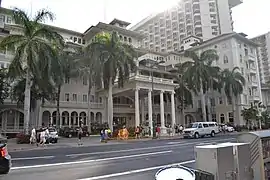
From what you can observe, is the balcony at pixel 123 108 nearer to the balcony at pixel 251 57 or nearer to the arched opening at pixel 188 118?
the arched opening at pixel 188 118

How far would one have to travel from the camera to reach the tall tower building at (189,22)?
95.7 m

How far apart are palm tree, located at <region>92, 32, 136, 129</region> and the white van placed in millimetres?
10338

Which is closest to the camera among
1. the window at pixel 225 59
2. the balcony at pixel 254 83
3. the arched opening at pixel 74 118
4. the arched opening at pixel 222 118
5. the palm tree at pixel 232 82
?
the arched opening at pixel 74 118

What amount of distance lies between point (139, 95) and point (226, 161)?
41532 millimetres

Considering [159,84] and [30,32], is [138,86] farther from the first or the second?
[30,32]

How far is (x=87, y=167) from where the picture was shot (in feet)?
35.0

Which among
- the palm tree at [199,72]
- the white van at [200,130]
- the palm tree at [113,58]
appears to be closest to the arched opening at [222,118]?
the palm tree at [199,72]

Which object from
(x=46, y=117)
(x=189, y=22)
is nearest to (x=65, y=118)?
(x=46, y=117)

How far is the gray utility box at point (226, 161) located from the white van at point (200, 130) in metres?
27.5

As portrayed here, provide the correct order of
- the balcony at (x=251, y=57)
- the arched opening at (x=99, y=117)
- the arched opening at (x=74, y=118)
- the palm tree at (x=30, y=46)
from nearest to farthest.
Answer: the palm tree at (x=30, y=46), the arched opening at (x=74, y=118), the arched opening at (x=99, y=117), the balcony at (x=251, y=57)

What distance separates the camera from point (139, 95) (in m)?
45.4

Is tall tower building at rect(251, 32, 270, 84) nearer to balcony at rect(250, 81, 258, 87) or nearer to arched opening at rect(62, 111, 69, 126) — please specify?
balcony at rect(250, 81, 258, 87)

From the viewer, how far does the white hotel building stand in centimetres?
3853

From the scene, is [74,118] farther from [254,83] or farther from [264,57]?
[264,57]
